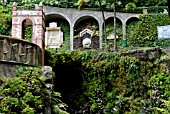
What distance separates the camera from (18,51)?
1160 centimetres

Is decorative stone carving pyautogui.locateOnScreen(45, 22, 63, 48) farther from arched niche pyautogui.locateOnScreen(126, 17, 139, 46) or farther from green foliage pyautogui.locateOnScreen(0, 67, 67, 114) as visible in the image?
green foliage pyautogui.locateOnScreen(0, 67, 67, 114)

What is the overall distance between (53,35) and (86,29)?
104 inches

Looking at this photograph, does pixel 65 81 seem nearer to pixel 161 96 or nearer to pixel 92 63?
pixel 92 63

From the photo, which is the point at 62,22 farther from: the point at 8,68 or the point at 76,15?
the point at 8,68

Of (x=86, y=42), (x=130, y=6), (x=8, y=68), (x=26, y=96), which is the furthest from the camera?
(x=130, y=6)

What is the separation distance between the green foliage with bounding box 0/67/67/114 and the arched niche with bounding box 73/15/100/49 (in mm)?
14890

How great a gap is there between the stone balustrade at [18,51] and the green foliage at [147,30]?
12.1 metres

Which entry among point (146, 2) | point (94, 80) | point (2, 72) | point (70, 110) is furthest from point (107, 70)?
point (146, 2)

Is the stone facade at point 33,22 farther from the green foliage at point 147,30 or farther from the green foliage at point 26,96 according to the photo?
the green foliage at point 147,30

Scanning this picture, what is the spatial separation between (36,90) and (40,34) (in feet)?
22.8

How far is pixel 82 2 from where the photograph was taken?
69.5 feet

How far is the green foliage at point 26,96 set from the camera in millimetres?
7934

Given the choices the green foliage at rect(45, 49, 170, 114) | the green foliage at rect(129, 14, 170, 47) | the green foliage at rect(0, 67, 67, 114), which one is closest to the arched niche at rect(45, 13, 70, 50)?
the green foliage at rect(129, 14, 170, 47)

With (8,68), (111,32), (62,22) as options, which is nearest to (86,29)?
(111,32)
